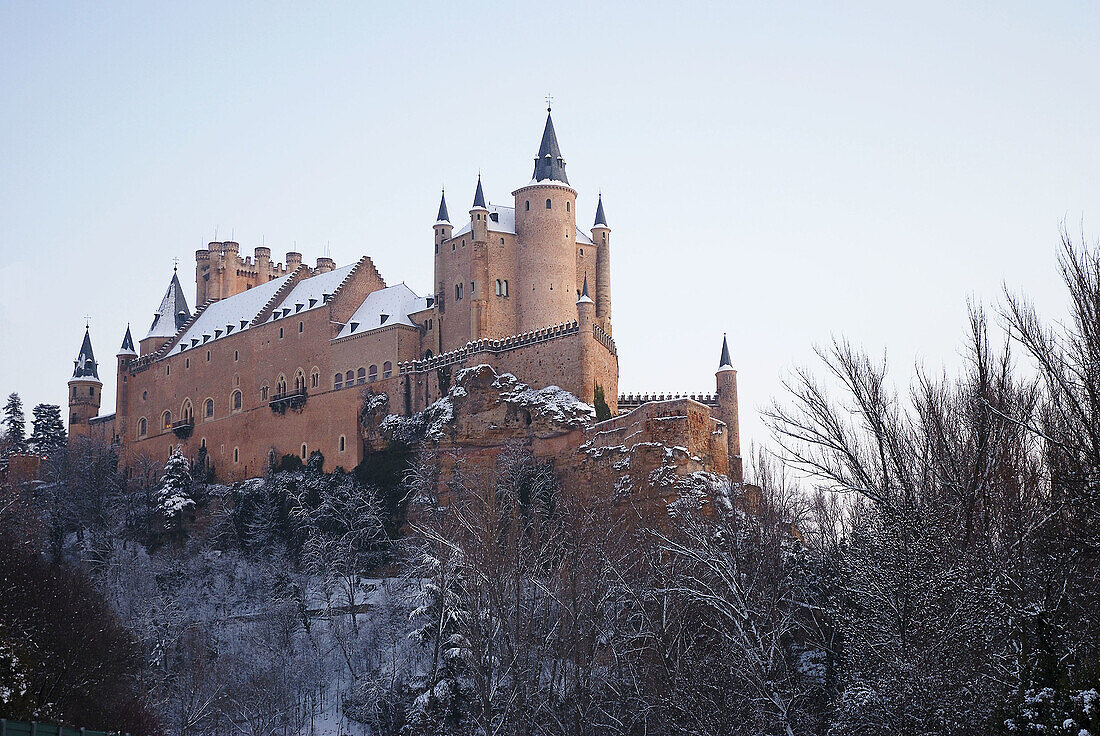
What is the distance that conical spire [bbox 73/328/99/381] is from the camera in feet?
326

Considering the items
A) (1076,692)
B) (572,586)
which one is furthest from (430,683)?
(1076,692)

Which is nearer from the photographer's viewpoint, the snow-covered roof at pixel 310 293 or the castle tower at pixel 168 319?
the snow-covered roof at pixel 310 293

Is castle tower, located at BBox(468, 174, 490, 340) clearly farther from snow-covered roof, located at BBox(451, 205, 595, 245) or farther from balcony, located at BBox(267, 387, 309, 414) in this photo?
balcony, located at BBox(267, 387, 309, 414)

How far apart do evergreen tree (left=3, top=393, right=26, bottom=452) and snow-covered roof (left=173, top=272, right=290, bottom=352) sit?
1367 centimetres

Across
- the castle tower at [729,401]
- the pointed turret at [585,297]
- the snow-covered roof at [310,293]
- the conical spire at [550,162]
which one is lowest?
the castle tower at [729,401]

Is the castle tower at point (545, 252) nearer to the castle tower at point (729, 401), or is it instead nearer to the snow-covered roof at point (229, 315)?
the castle tower at point (729, 401)

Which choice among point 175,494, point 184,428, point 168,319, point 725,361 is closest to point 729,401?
point 725,361

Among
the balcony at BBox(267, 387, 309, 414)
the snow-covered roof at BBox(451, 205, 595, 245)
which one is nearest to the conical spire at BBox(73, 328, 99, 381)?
the balcony at BBox(267, 387, 309, 414)

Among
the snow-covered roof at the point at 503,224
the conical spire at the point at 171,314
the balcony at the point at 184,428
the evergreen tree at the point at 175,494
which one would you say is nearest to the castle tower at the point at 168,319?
the conical spire at the point at 171,314

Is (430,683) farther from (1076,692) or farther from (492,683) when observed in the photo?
(1076,692)

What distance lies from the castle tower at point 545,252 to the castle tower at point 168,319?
3443 cm

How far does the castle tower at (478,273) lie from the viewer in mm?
70375

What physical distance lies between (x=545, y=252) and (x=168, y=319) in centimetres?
3839

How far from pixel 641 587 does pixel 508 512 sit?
47.1ft
